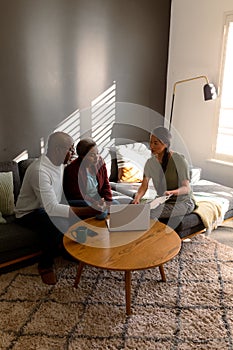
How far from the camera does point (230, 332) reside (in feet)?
6.07

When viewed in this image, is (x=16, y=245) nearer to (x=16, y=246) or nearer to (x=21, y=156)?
(x=16, y=246)

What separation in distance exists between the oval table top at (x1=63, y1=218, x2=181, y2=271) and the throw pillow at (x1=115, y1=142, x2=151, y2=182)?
1119mm

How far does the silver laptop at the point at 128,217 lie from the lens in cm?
216

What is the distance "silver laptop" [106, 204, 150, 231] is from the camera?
216 centimetres

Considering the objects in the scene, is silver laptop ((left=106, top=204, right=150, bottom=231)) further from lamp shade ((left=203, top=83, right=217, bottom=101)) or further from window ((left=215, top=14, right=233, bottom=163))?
window ((left=215, top=14, right=233, bottom=163))

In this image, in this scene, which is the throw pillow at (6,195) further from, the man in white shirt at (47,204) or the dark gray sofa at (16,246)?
the man in white shirt at (47,204)

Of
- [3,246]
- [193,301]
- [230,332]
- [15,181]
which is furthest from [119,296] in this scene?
[15,181]

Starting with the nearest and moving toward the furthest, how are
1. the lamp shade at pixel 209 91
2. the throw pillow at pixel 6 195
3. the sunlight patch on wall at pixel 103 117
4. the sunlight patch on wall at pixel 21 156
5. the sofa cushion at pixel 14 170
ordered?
the throw pillow at pixel 6 195, the sofa cushion at pixel 14 170, the sunlight patch on wall at pixel 21 156, the lamp shade at pixel 209 91, the sunlight patch on wall at pixel 103 117

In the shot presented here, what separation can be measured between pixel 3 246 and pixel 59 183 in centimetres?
62

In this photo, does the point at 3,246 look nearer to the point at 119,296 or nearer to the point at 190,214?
the point at 119,296

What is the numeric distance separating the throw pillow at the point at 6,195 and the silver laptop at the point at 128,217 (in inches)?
36.5

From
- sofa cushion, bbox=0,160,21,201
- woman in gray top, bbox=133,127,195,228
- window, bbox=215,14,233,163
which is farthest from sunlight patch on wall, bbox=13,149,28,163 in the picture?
window, bbox=215,14,233,163

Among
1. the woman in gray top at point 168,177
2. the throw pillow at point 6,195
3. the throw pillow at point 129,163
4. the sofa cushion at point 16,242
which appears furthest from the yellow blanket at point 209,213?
the throw pillow at point 6,195

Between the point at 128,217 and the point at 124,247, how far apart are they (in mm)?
231
